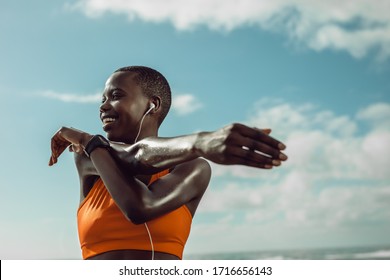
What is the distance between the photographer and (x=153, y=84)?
44.6 inches

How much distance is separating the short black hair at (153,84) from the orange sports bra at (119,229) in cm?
19

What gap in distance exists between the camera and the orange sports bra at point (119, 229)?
95 cm

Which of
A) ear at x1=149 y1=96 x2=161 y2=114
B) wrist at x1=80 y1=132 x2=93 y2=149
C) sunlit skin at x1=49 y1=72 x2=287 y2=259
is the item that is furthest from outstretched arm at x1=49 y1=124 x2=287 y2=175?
ear at x1=149 y1=96 x2=161 y2=114

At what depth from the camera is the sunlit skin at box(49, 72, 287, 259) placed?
23.8 inches

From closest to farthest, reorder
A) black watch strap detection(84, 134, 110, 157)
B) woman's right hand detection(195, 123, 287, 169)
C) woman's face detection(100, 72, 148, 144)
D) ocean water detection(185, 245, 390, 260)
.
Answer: woman's right hand detection(195, 123, 287, 169) → black watch strap detection(84, 134, 110, 157) → woman's face detection(100, 72, 148, 144) → ocean water detection(185, 245, 390, 260)

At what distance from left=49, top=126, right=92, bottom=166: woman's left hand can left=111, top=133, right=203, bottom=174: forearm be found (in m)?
0.10

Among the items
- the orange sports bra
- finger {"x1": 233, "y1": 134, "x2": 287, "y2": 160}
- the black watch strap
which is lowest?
finger {"x1": 233, "y1": 134, "x2": 287, "y2": 160}

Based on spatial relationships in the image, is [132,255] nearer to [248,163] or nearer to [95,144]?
[95,144]

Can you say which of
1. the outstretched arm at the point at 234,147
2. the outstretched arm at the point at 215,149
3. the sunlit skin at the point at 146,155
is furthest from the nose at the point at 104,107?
the outstretched arm at the point at 234,147

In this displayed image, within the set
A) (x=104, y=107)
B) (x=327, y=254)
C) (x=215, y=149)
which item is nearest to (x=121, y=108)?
(x=104, y=107)

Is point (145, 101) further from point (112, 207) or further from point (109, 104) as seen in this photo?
point (112, 207)

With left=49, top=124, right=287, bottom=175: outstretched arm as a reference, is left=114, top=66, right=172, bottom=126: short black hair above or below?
above

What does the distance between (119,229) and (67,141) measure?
A: 0.70 feet

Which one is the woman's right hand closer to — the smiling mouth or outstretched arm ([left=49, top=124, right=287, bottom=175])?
outstretched arm ([left=49, top=124, right=287, bottom=175])
